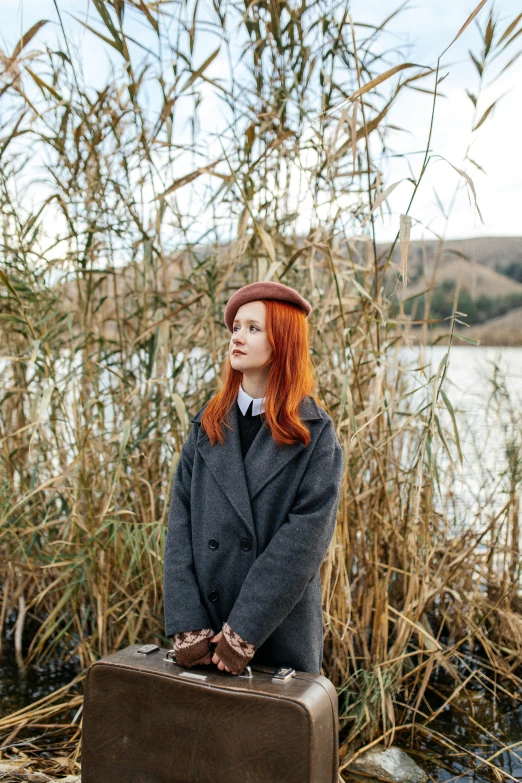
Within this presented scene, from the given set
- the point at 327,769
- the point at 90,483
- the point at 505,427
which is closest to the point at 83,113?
the point at 90,483

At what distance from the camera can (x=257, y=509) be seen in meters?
1.54

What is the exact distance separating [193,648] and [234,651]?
10 cm

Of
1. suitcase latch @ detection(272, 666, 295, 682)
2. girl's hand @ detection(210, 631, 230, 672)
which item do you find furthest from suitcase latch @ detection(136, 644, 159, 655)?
suitcase latch @ detection(272, 666, 295, 682)

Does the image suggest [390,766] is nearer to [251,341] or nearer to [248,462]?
[248,462]

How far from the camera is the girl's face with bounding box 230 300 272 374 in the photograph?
1581 mm

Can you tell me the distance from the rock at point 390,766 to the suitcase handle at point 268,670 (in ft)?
3.11

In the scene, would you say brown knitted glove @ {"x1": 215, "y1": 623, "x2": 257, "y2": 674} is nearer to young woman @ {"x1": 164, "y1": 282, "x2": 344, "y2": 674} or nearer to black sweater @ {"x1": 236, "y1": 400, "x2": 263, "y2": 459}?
young woman @ {"x1": 164, "y1": 282, "x2": 344, "y2": 674}

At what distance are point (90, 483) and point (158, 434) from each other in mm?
307

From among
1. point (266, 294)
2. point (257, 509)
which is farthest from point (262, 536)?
point (266, 294)

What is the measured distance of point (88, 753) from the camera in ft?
4.86

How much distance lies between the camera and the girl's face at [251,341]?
1.58 meters

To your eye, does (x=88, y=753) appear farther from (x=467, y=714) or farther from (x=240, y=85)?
→ (x=240, y=85)

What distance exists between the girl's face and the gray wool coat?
14cm

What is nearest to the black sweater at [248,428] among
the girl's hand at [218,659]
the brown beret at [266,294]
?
the brown beret at [266,294]
